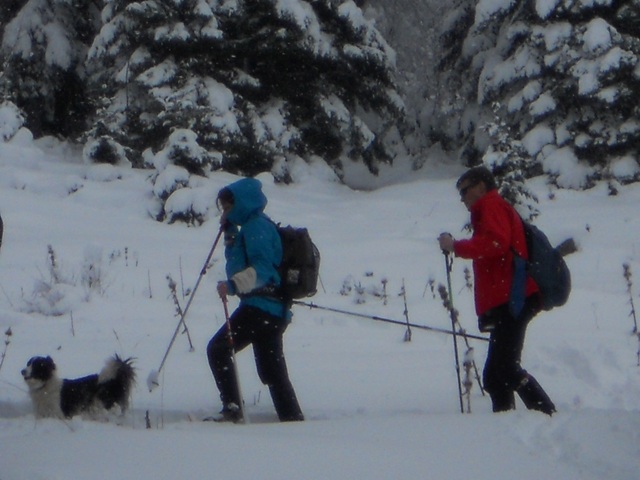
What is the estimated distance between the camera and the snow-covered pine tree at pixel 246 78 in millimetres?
16500

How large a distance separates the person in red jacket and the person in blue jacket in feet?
3.14

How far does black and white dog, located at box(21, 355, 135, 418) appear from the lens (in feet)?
18.2

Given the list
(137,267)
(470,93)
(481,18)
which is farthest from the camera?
(470,93)

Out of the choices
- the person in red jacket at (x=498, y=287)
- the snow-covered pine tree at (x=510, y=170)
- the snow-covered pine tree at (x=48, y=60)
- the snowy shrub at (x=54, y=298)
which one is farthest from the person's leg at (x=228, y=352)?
the snow-covered pine tree at (x=48, y=60)

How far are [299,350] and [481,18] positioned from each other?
1225 centimetres

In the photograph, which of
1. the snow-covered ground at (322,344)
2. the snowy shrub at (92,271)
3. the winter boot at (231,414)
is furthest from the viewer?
the snowy shrub at (92,271)

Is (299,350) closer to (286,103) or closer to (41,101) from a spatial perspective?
(286,103)

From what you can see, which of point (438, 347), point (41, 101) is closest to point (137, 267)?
point (438, 347)

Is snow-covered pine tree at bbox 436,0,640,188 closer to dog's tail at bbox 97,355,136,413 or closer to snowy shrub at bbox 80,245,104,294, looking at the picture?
snowy shrub at bbox 80,245,104,294

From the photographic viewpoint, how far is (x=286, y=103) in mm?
18375

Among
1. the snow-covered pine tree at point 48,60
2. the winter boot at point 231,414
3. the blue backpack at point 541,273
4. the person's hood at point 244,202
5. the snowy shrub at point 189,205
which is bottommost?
the winter boot at point 231,414

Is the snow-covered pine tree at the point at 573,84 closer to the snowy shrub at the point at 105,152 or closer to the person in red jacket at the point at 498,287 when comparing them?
the snowy shrub at the point at 105,152

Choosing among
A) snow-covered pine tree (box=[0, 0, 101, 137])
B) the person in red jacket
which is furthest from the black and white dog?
snow-covered pine tree (box=[0, 0, 101, 137])

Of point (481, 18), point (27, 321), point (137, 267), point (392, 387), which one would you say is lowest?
point (392, 387)
